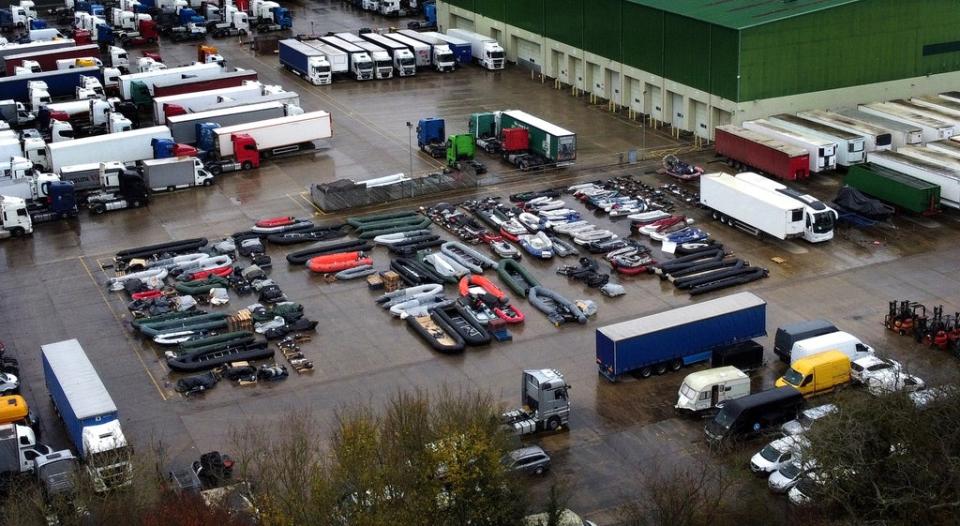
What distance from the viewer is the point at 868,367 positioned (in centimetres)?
3816

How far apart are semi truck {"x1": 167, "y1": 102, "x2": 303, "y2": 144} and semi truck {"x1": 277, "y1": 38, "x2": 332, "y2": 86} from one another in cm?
1052

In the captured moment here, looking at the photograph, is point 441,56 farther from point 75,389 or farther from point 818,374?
point 75,389

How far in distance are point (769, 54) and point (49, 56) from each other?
143ft

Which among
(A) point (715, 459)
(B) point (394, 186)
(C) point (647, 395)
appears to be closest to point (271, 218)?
(B) point (394, 186)

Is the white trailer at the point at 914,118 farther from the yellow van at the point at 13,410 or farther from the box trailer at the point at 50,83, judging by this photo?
the box trailer at the point at 50,83

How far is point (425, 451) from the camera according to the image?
28500 millimetres

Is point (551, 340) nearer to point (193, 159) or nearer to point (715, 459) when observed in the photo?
point (715, 459)

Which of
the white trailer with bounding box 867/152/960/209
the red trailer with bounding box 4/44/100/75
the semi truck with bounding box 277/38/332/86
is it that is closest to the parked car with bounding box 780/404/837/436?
the white trailer with bounding box 867/152/960/209

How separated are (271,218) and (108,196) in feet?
24.8

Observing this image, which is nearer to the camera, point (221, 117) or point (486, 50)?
point (221, 117)

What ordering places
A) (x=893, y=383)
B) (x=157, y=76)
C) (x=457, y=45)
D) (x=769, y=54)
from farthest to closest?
1. (x=457, y=45)
2. (x=157, y=76)
3. (x=769, y=54)
4. (x=893, y=383)

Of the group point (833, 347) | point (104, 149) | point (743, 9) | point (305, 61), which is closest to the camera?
point (833, 347)

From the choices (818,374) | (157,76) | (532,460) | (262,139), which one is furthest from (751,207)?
(157,76)

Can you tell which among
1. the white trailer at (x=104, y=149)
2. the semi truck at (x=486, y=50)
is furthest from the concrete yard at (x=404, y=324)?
the semi truck at (x=486, y=50)
